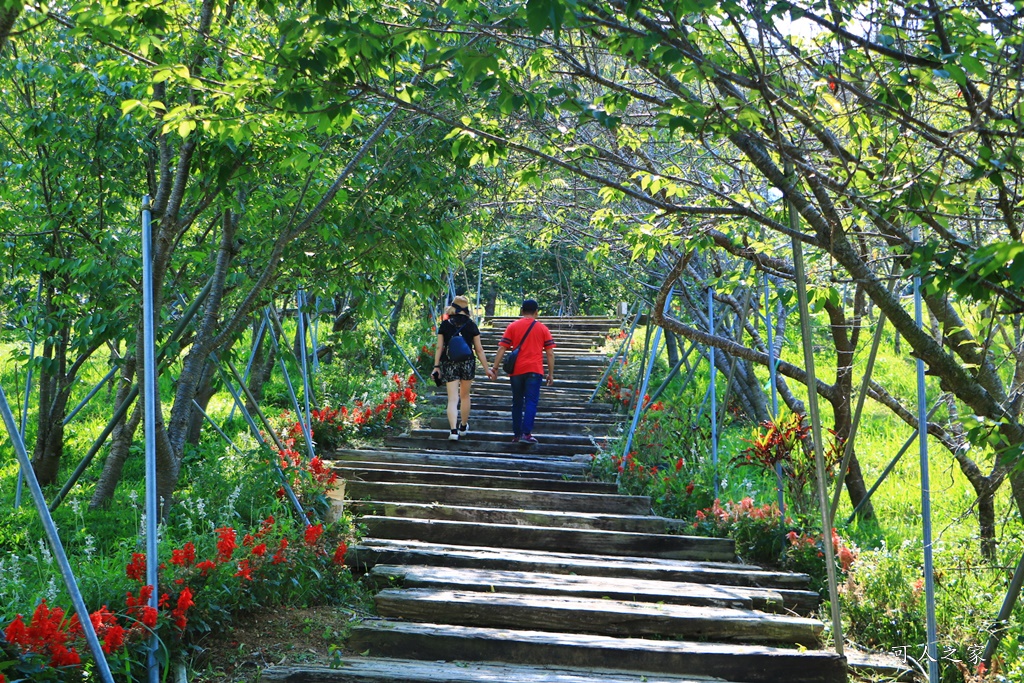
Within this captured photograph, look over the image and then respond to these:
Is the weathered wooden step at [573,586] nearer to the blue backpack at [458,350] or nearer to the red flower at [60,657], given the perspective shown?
the red flower at [60,657]

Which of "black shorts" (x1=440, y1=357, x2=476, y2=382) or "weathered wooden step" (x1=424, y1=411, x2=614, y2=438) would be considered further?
"weathered wooden step" (x1=424, y1=411, x2=614, y2=438)

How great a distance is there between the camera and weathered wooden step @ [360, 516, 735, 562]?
620 cm

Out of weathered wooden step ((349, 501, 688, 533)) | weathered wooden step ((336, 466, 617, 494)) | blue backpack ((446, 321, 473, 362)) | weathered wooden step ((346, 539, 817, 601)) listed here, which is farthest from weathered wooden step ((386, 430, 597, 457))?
weathered wooden step ((346, 539, 817, 601))

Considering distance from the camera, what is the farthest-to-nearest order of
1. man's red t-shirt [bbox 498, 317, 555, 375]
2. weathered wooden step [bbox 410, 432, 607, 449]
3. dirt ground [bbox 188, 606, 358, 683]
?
1. weathered wooden step [bbox 410, 432, 607, 449]
2. man's red t-shirt [bbox 498, 317, 555, 375]
3. dirt ground [bbox 188, 606, 358, 683]

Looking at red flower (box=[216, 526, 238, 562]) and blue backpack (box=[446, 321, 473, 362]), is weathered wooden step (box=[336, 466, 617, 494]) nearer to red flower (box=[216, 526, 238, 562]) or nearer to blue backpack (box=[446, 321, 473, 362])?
blue backpack (box=[446, 321, 473, 362])

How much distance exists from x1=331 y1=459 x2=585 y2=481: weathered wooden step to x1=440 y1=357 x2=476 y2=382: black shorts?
0.94 metres

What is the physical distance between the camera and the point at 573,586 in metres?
5.29

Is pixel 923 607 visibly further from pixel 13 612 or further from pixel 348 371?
pixel 348 371

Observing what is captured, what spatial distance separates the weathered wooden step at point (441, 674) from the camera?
157 inches

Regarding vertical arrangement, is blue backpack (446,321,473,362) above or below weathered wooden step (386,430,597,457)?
above

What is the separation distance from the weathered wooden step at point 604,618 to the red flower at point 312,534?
573 millimetres

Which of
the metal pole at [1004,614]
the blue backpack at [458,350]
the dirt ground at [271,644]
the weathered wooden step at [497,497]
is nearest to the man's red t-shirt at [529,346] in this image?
the blue backpack at [458,350]

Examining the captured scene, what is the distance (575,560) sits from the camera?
19.1ft

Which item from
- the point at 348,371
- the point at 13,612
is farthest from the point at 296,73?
the point at 348,371
